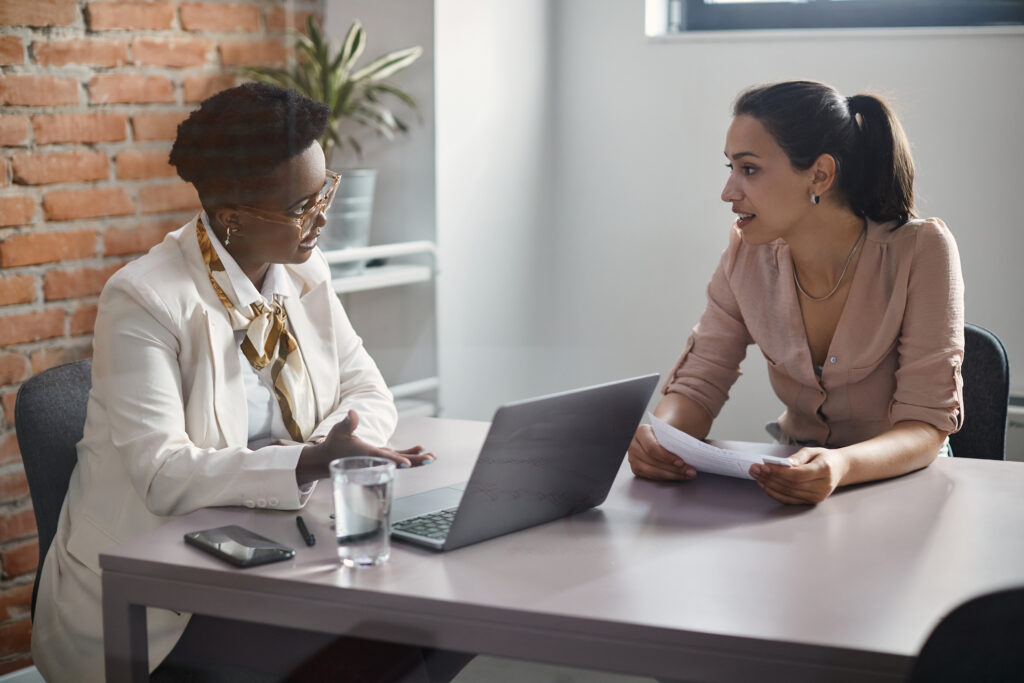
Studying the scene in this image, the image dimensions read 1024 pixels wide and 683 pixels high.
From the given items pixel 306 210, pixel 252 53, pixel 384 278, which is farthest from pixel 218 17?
pixel 384 278

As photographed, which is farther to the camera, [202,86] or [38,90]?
[202,86]

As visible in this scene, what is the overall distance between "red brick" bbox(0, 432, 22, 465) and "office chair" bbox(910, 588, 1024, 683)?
125 cm

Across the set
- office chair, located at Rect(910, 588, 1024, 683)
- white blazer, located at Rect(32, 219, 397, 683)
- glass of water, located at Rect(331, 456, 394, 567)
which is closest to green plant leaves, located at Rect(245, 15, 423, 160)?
white blazer, located at Rect(32, 219, 397, 683)

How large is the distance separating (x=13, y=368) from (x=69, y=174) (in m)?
0.29

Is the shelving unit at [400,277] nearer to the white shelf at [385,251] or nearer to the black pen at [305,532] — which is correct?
the white shelf at [385,251]

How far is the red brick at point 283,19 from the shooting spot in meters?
1.83

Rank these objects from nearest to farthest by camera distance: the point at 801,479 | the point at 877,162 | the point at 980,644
Answer: 1. the point at 980,644
2. the point at 801,479
3. the point at 877,162

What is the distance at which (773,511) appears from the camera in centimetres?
124

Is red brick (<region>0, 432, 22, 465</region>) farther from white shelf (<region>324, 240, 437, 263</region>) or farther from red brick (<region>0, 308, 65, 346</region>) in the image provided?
Result: white shelf (<region>324, 240, 437, 263</region>)

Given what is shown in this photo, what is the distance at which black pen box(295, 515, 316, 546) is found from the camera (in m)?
1.10

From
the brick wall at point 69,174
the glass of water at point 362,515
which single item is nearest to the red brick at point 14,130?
the brick wall at point 69,174

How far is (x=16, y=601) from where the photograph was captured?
5.06 ft

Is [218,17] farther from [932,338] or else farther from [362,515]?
[932,338]

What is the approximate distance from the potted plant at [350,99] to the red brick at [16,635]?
0.79 metres
